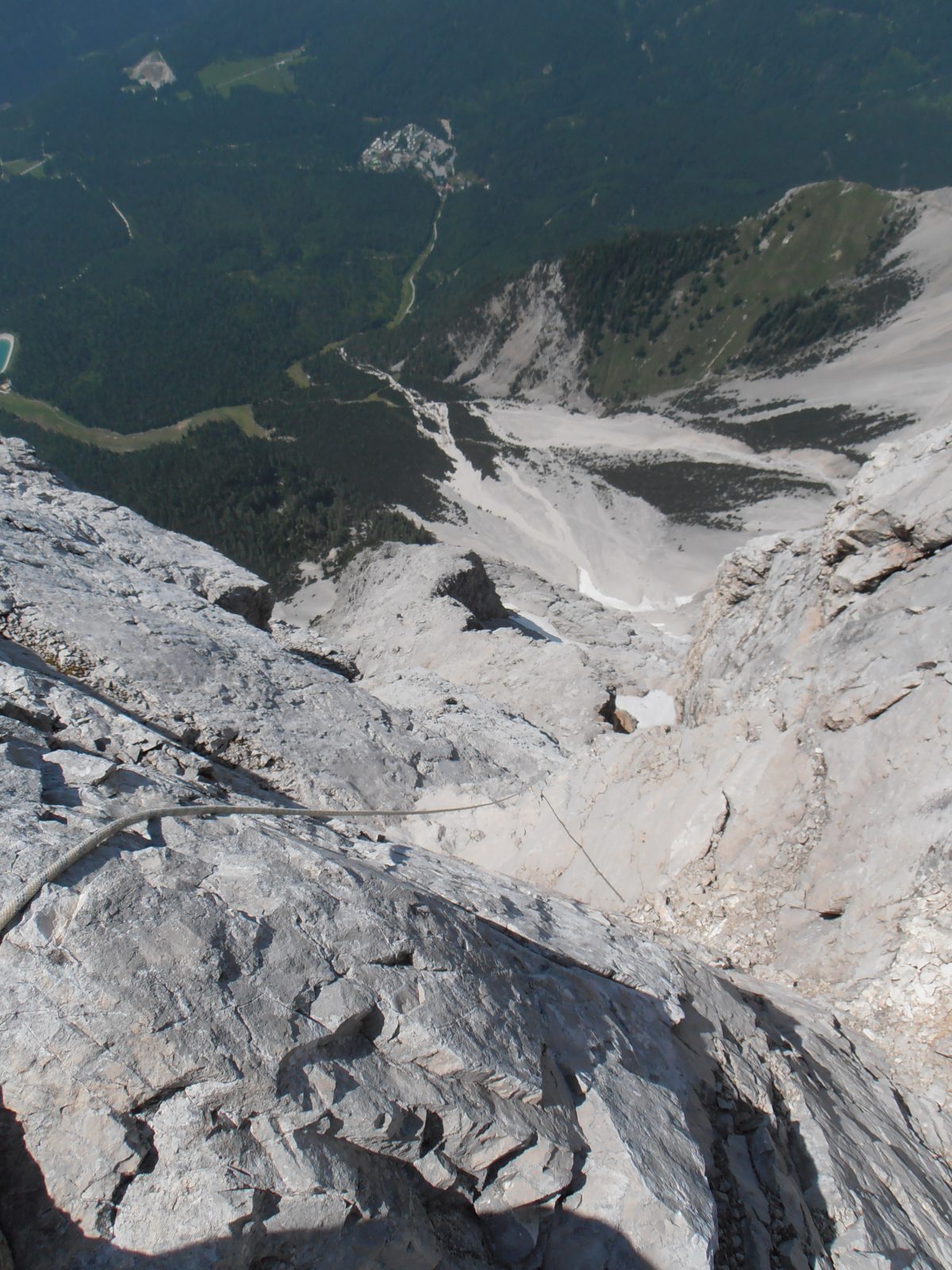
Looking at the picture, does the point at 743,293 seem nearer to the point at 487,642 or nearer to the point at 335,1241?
the point at 487,642

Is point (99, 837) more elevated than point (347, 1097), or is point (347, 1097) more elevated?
point (99, 837)

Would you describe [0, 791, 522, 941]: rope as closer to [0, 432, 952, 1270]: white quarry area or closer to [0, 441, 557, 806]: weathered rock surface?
[0, 432, 952, 1270]: white quarry area

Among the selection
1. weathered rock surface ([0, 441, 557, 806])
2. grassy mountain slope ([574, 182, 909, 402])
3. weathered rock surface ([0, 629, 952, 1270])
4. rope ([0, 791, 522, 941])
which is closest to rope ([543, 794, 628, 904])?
weathered rock surface ([0, 441, 557, 806])

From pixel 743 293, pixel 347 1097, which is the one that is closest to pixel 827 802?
pixel 347 1097

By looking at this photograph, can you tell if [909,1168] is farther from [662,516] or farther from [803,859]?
[662,516]

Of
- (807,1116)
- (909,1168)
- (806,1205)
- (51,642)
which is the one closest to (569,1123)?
(806,1205)
